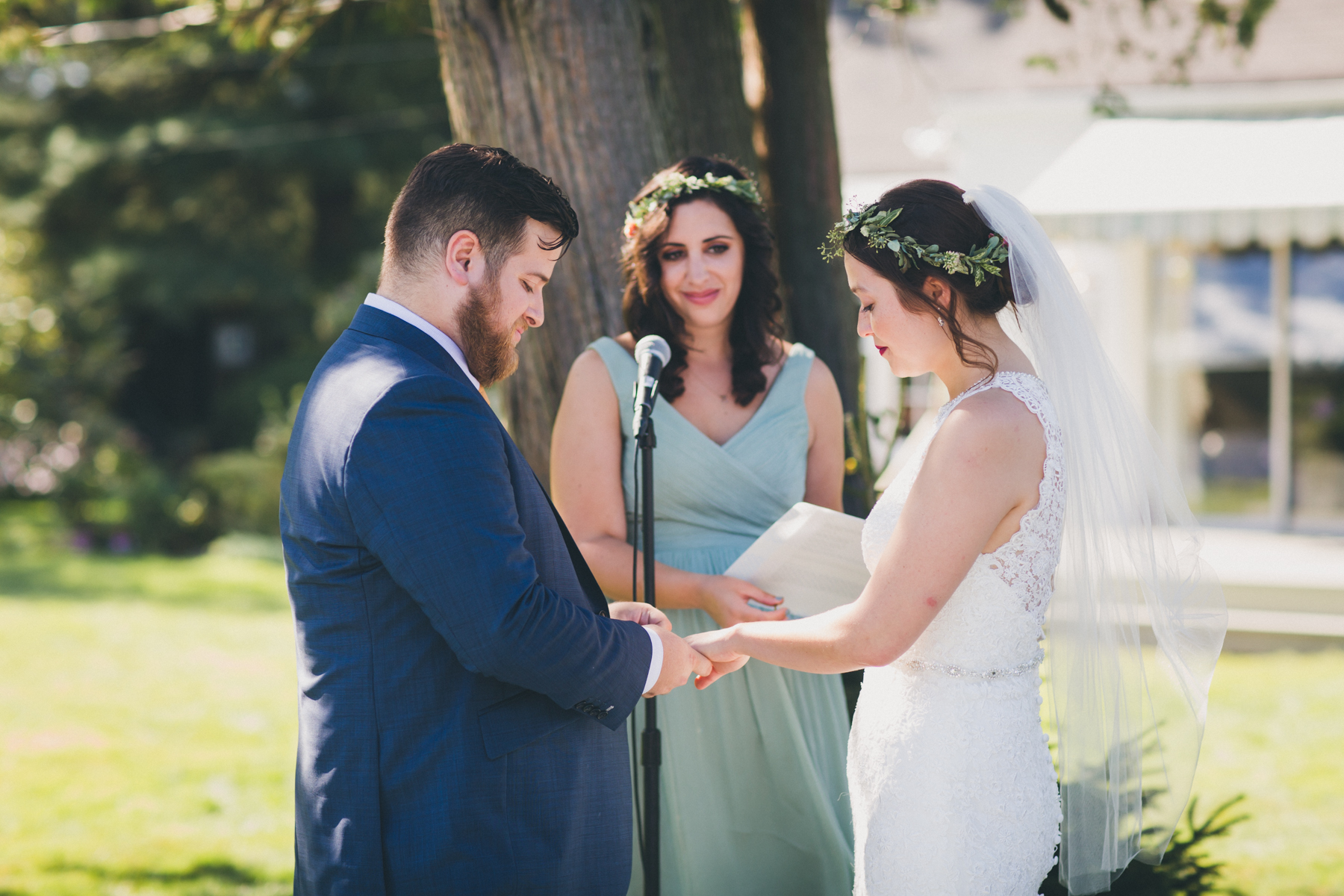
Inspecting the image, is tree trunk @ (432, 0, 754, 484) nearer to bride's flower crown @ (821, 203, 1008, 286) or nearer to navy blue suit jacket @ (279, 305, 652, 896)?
bride's flower crown @ (821, 203, 1008, 286)

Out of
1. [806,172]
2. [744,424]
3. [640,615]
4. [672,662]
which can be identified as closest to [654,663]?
[672,662]

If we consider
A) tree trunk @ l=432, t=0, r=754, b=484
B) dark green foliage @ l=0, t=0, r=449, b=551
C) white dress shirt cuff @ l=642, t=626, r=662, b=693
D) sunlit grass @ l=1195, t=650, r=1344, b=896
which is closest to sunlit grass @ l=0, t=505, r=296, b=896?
tree trunk @ l=432, t=0, r=754, b=484

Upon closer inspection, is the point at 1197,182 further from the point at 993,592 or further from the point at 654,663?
the point at 654,663

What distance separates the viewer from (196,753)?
6254 mm

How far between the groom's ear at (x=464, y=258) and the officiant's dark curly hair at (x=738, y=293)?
3.73 ft

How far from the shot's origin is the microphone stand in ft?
8.39

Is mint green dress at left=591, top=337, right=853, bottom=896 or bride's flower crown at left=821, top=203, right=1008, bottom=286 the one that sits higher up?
bride's flower crown at left=821, top=203, right=1008, bottom=286

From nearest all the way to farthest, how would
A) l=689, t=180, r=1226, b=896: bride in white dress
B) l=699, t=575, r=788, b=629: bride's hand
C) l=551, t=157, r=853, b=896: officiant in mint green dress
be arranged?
l=689, t=180, r=1226, b=896: bride in white dress
l=699, t=575, r=788, b=629: bride's hand
l=551, t=157, r=853, b=896: officiant in mint green dress

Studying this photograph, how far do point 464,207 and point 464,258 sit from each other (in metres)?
0.10

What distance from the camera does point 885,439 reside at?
3.91 m

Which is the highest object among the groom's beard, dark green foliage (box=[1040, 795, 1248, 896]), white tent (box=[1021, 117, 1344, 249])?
white tent (box=[1021, 117, 1344, 249])

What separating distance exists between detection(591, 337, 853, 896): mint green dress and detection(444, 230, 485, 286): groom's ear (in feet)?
3.36

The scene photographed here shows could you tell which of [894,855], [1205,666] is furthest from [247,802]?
[1205,666]

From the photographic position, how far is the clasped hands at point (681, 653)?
2236 millimetres
